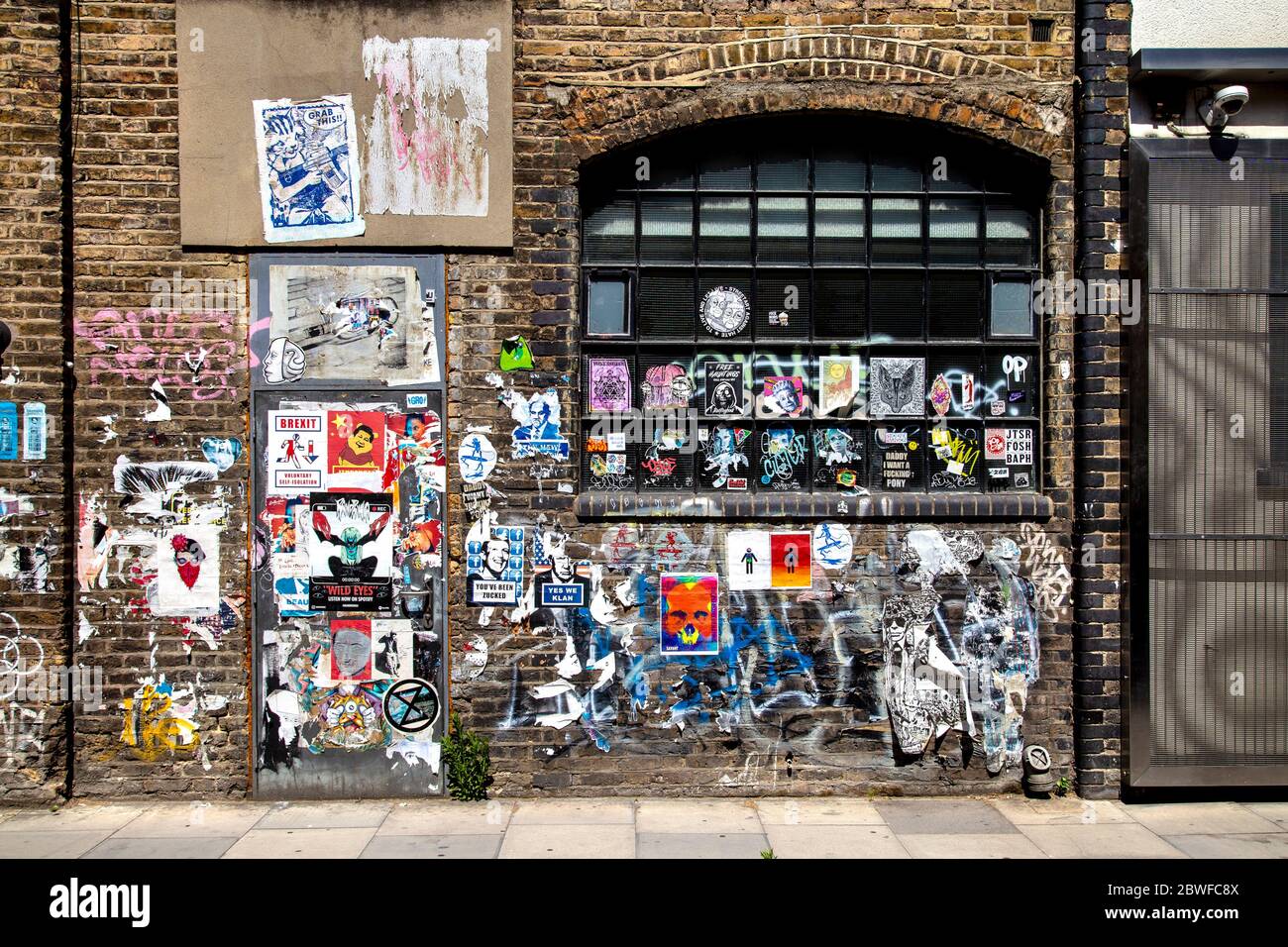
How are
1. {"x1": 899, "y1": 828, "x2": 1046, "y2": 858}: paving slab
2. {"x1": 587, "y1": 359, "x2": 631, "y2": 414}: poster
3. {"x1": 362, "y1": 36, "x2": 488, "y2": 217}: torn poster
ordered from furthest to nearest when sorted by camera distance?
{"x1": 587, "y1": 359, "x2": 631, "y2": 414}: poster, {"x1": 362, "y1": 36, "x2": 488, "y2": 217}: torn poster, {"x1": 899, "y1": 828, "x2": 1046, "y2": 858}: paving slab

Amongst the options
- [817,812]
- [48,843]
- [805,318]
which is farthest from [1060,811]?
[48,843]

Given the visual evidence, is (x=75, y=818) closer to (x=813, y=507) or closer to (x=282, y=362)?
(x=282, y=362)

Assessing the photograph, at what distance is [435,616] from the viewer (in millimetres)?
6547

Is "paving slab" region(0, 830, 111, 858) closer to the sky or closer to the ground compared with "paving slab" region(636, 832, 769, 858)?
closer to the sky

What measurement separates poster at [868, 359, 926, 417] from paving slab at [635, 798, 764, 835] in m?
2.82

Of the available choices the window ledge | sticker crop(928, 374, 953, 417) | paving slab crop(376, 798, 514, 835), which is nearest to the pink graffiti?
the window ledge

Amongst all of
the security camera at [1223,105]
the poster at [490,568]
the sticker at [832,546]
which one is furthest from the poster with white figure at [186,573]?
the security camera at [1223,105]

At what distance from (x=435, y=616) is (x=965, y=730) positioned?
3.66 meters

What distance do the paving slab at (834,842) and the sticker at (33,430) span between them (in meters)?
5.28

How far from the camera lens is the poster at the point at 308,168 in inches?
253

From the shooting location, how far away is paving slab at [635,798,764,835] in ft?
19.8

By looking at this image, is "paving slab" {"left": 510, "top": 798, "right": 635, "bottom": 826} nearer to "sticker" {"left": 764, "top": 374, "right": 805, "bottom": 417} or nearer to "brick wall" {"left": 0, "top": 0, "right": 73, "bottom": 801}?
"sticker" {"left": 764, "top": 374, "right": 805, "bottom": 417}

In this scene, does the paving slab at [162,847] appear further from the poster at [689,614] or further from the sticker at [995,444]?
the sticker at [995,444]
